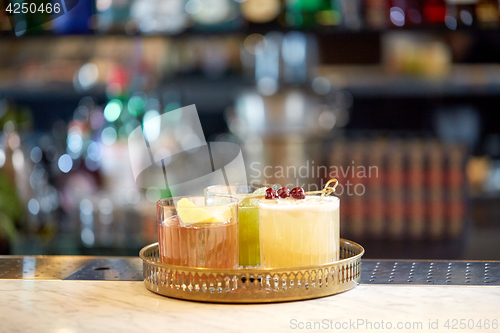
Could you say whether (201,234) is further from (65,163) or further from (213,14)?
(65,163)

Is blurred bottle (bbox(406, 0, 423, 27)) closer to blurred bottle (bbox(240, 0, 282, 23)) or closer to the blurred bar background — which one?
the blurred bar background

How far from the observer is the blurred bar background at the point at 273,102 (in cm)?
235

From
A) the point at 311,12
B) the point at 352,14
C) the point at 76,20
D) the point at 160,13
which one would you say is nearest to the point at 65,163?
the point at 76,20

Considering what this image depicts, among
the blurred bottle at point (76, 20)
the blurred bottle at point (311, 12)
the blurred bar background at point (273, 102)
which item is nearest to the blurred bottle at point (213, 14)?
the blurred bar background at point (273, 102)

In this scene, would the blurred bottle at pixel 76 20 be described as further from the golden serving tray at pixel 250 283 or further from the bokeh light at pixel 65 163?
the golden serving tray at pixel 250 283

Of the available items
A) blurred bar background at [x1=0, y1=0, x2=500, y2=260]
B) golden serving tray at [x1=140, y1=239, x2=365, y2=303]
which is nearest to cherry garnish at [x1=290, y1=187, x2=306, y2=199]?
golden serving tray at [x1=140, y1=239, x2=365, y2=303]

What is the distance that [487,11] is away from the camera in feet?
7.48

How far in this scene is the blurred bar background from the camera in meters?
2.35

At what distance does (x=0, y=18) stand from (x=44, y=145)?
0.68 m

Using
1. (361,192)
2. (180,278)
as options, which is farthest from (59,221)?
(180,278)

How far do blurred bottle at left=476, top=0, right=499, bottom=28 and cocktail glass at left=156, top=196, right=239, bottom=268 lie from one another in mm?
1877

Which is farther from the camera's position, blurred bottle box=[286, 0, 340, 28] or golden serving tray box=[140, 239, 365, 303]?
blurred bottle box=[286, 0, 340, 28]

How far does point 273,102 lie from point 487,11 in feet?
3.38

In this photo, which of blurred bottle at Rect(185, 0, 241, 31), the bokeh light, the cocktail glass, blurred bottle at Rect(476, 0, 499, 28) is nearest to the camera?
the cocktail glass
